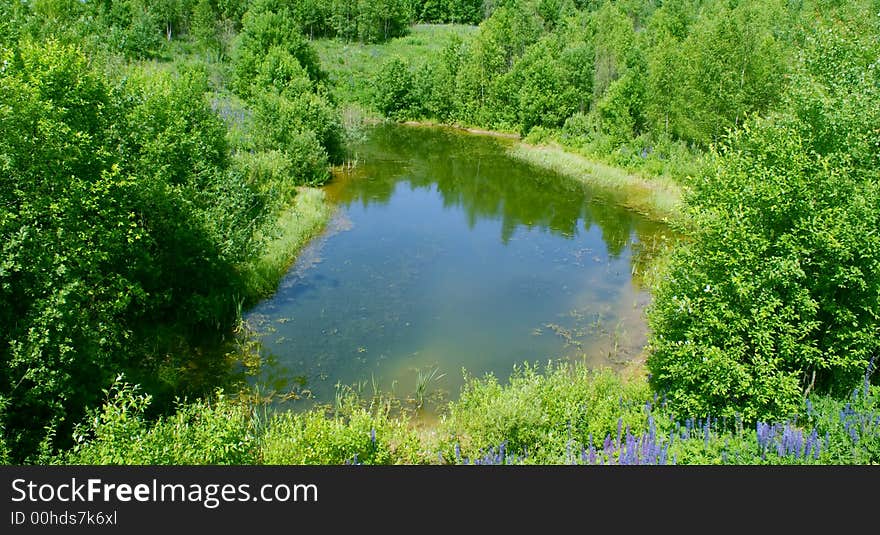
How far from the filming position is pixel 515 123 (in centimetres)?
5694

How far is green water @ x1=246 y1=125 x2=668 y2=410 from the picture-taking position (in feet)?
61.3

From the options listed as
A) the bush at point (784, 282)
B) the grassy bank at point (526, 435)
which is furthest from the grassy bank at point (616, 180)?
the grassy bank at point (526, 435)

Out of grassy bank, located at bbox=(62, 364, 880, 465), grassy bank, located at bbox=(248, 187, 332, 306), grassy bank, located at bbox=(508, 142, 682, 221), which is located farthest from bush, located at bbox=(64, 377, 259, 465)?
grassy bank, located at bbox=(508, 142, 682, 221)

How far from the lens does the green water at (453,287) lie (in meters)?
18.7

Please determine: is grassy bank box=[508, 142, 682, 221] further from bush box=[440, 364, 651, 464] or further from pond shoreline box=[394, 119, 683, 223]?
bush box=[440, 364, 651, 464]

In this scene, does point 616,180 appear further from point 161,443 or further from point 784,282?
point 161,443

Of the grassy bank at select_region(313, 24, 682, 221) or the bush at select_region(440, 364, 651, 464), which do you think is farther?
the grassy bank at select_region(313, 24, 682, 221)

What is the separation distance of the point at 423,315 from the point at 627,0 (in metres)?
84.4

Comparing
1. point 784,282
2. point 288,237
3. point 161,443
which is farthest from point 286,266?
point 784,282

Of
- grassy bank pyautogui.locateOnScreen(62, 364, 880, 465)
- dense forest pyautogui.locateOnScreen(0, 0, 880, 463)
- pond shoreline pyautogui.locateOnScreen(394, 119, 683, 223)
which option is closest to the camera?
grassy bank pyautogui.locateOnScreen(62, 364, 880, 465)

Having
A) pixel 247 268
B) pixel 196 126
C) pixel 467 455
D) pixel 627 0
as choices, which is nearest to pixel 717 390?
pixel 467 455

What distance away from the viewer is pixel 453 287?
24000 mm

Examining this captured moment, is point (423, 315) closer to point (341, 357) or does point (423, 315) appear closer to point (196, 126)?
point (341, 357)

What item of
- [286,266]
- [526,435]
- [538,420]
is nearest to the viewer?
[526,435]
